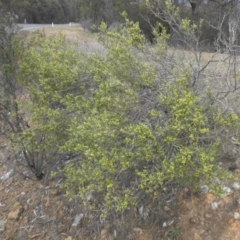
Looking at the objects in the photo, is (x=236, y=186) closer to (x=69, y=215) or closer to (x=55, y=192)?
(x=69, y=215)

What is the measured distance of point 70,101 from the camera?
3.17 m

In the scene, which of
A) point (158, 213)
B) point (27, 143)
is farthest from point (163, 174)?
point (27, 143)

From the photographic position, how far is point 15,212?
363cm

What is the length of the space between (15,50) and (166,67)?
171 centimetres

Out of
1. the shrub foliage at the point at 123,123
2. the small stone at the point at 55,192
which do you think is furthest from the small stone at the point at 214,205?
the small stone at the point at 55,192

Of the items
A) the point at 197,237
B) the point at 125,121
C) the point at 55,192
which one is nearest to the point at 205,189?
the point at 197,237

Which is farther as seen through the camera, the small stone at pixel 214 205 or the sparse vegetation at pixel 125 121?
the small stone at pixel 214 205

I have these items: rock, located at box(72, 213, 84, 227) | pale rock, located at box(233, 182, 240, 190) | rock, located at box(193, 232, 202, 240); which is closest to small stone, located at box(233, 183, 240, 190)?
pale rock, located at box(233, 182, 240, 190)

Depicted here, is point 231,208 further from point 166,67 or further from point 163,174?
point 166,67

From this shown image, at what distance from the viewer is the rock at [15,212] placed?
3.60 meters

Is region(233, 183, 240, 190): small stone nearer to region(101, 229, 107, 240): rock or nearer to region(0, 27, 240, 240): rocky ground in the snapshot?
region(0, 27, 240, 240): rocky ground


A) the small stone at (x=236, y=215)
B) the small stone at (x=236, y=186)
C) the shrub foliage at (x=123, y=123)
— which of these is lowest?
the small stone at (x=236, y=215)

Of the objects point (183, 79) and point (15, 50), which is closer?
point (183, 79)

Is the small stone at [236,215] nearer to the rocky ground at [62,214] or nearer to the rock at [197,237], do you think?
Result: the rocky ground at [62,214]
